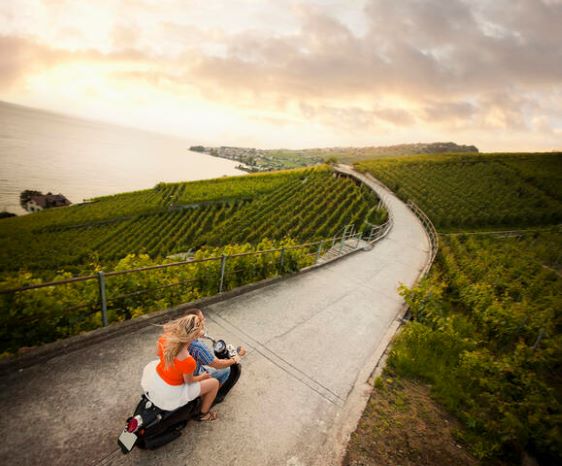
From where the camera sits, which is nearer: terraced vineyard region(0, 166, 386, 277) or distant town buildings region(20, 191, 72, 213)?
terraced vineyard region(0, 166, 386, 277)

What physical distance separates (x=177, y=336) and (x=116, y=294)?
3.20 metres

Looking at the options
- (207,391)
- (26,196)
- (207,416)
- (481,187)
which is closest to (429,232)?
(481,187)

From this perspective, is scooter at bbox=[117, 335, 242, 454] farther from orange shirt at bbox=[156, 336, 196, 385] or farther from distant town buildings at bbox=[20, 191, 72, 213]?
distant town buildings at bbox=[20, 191, 72, 213]

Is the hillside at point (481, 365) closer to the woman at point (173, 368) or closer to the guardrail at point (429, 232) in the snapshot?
the guardrail at point (429, 232)

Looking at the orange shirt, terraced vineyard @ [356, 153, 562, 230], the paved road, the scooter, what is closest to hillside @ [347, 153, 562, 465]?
the paved road

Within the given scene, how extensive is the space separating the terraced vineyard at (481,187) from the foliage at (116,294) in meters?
29.7

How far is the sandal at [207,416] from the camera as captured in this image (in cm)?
339

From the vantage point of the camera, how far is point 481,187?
137ft

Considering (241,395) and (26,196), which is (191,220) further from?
(26,196)

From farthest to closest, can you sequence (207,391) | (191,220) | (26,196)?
(26,196), (191,220), (207,391)

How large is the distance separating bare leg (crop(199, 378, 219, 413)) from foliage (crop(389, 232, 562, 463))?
4.04 metres

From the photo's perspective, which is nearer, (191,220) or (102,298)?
(102,298)

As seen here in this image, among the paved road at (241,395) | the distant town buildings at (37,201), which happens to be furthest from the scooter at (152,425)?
the distant town buildings at (37,201)

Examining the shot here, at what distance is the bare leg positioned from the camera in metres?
3.10
